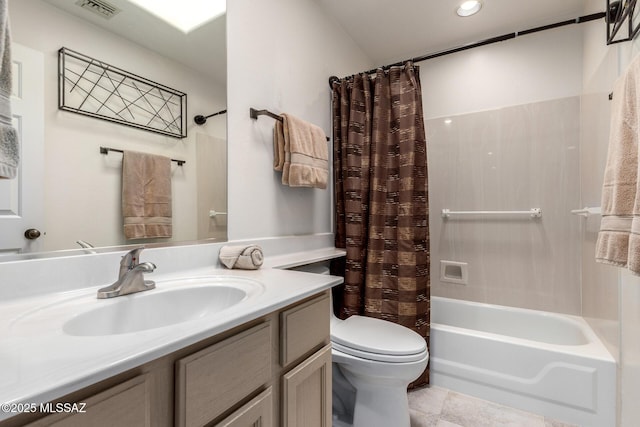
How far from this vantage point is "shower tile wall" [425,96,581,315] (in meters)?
1.98

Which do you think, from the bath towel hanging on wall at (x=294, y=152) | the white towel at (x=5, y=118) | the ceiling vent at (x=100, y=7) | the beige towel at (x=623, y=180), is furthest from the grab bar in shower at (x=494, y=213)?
the white towel at (x=5, y=118)

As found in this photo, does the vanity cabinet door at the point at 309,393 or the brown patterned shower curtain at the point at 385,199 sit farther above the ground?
the brown patterned shower curtain at the point at 385,199

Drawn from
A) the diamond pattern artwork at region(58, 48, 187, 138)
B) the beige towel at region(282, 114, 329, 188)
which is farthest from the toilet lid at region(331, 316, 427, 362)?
the diamond pattern artwork at region(58, 48, 187, 138)

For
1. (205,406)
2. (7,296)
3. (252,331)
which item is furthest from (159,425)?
(7,296)

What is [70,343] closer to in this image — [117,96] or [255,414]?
[255,414]

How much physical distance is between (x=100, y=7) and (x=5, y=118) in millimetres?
600

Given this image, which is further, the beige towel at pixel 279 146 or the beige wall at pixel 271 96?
the beige towel at pixel 279 146

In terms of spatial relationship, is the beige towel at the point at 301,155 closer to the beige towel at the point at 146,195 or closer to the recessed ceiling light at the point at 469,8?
the beige towel at the point at 146,195

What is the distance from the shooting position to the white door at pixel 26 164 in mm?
733

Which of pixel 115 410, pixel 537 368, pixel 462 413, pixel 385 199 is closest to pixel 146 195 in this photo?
pixel 115 410

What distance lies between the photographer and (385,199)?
5.78 ft

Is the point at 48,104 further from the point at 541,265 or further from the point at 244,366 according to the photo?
the point at 541,265

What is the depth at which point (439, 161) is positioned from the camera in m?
2.39

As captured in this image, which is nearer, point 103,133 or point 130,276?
point 130,276
